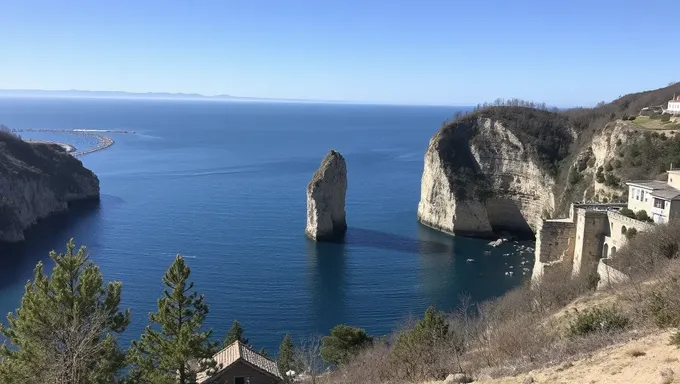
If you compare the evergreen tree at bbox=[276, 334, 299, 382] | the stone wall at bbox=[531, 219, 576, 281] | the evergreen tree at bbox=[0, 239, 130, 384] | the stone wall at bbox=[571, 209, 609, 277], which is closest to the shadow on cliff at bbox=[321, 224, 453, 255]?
the stone wall at bbox=[531, 219, 576, 281]

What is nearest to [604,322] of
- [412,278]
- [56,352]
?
[56,352]

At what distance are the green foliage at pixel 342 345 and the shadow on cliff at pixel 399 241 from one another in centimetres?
2829

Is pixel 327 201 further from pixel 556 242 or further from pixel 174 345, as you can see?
pixel 174 345

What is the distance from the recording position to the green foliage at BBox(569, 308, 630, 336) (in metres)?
17.3

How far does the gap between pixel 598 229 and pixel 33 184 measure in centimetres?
6972

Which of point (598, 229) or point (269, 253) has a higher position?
point (598, 229)

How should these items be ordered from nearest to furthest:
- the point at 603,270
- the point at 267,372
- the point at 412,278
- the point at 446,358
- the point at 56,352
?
1. the point at 56,352
2. the point at 446,358
3. the point at 267,372
4. the point at 603,270
5. the point at 412,278

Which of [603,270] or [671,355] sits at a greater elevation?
[671,355]

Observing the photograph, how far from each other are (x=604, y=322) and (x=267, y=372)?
1350cm

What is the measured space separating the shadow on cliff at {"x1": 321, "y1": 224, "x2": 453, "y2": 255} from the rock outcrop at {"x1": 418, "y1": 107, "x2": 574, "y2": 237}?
403 cm

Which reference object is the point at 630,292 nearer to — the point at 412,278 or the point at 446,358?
the point at 446,358

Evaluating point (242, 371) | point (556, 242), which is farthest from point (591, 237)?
point (242, 371)

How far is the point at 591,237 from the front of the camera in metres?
34.3

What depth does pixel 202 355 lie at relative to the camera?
1984 centimetres
